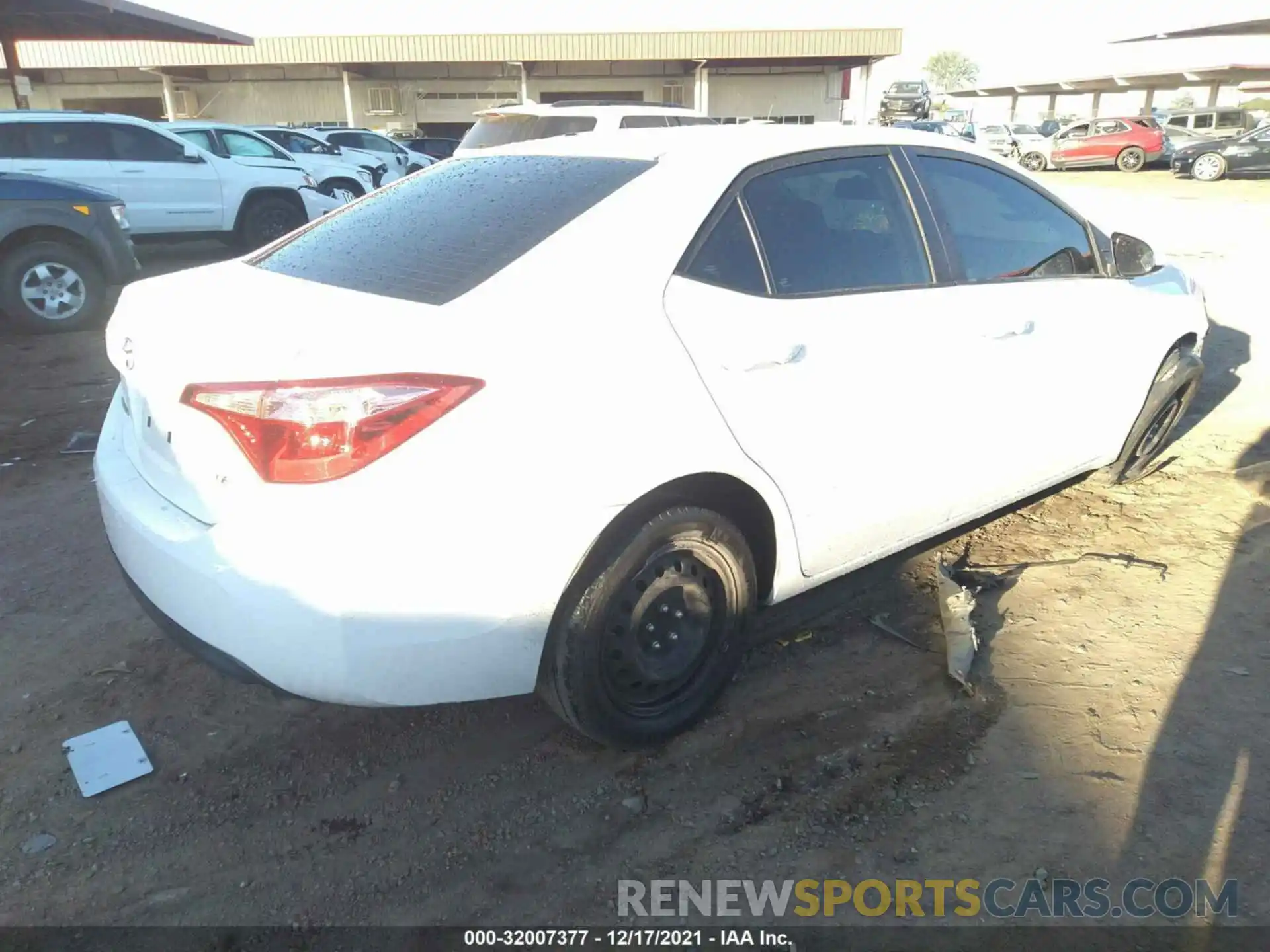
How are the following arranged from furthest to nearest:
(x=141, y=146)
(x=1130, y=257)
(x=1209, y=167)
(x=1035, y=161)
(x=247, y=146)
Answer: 1. (x=1035, y=161)
2. (x=1209, y=167)
3. (x=247, y=146)
4. (x=141, y=146)
5. (x=1130, y=257)

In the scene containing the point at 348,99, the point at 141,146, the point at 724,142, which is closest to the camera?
the point at 724,142

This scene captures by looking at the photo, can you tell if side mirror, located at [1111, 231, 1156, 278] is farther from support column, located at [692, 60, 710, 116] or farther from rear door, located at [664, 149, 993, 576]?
support column, located at [692, 60, 710, 116]

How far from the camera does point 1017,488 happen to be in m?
3.66

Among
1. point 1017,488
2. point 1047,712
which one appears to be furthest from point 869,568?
point 1047,712

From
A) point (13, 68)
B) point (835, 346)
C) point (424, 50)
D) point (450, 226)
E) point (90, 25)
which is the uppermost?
point (424, 50)

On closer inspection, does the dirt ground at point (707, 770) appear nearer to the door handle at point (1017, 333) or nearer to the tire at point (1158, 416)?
the door handle at point (1017, 333)

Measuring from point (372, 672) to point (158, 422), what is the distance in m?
0.88

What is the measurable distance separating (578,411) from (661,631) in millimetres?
810

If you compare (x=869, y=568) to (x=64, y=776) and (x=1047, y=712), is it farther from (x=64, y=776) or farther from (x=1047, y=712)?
(x=64, y=776)

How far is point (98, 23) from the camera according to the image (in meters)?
16.7

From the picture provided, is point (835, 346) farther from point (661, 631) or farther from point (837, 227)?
point (661, 631)

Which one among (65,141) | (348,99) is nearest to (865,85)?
(348,99)

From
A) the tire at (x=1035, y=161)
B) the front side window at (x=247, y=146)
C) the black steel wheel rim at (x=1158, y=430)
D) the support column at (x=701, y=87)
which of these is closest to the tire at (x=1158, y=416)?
the black steel wheel rim at (x=1158, y=430)

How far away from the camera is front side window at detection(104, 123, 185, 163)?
10.2 m
